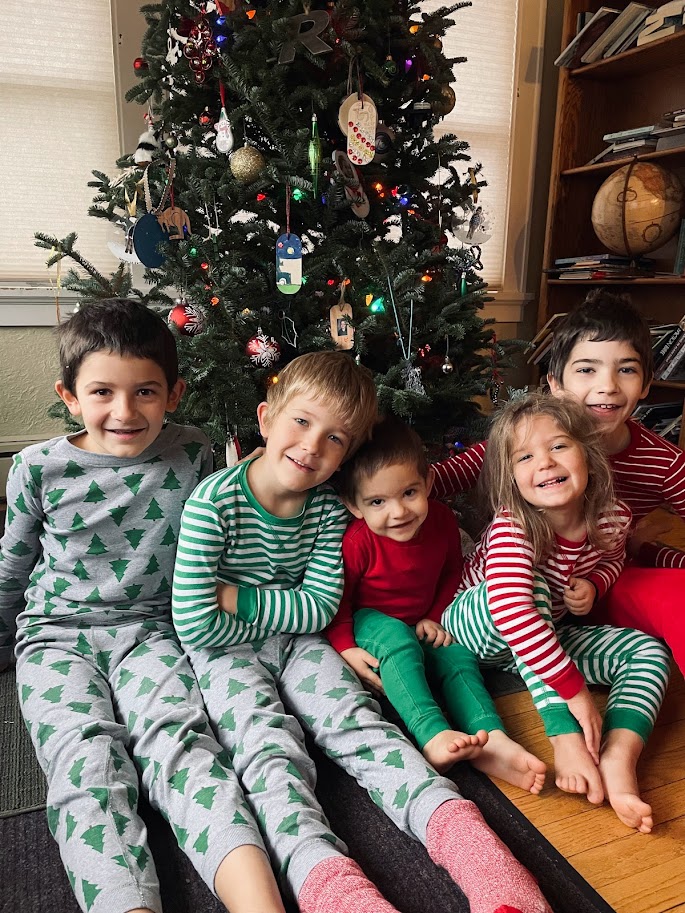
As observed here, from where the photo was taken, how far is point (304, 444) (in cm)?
119

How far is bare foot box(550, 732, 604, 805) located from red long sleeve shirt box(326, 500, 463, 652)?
38cm

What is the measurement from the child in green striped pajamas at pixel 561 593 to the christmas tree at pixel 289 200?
48cm

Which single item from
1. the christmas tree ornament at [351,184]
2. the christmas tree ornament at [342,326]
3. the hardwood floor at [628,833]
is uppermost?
the christmas tree ornament at [351,184]

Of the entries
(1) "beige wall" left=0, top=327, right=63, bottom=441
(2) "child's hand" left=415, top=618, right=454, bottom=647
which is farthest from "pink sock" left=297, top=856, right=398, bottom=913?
(1) "beige wall" left=0, top=327, right=63, bottom=441

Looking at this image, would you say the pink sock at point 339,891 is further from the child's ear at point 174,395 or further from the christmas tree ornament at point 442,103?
the christmas tree ornament at point 442,103

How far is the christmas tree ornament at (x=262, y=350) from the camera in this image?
1746 millimetres

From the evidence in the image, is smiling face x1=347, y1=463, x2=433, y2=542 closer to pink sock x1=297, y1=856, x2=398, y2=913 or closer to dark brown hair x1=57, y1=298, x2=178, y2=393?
dark brown hair x1=57, y1=298, x2=178, y2=393

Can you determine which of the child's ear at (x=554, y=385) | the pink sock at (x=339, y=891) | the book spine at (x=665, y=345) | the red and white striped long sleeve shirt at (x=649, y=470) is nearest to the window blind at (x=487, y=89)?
the book spine at (x=665, y=345)

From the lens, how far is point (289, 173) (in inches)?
67.9

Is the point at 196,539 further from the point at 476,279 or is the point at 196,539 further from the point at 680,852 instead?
the point at 476,279

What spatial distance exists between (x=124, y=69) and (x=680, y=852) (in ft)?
9.46

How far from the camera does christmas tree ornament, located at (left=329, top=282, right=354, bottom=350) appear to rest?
1.76 metres

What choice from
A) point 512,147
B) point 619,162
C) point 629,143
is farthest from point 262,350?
point 512,147

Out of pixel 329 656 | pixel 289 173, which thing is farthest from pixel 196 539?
pixel 289 173
